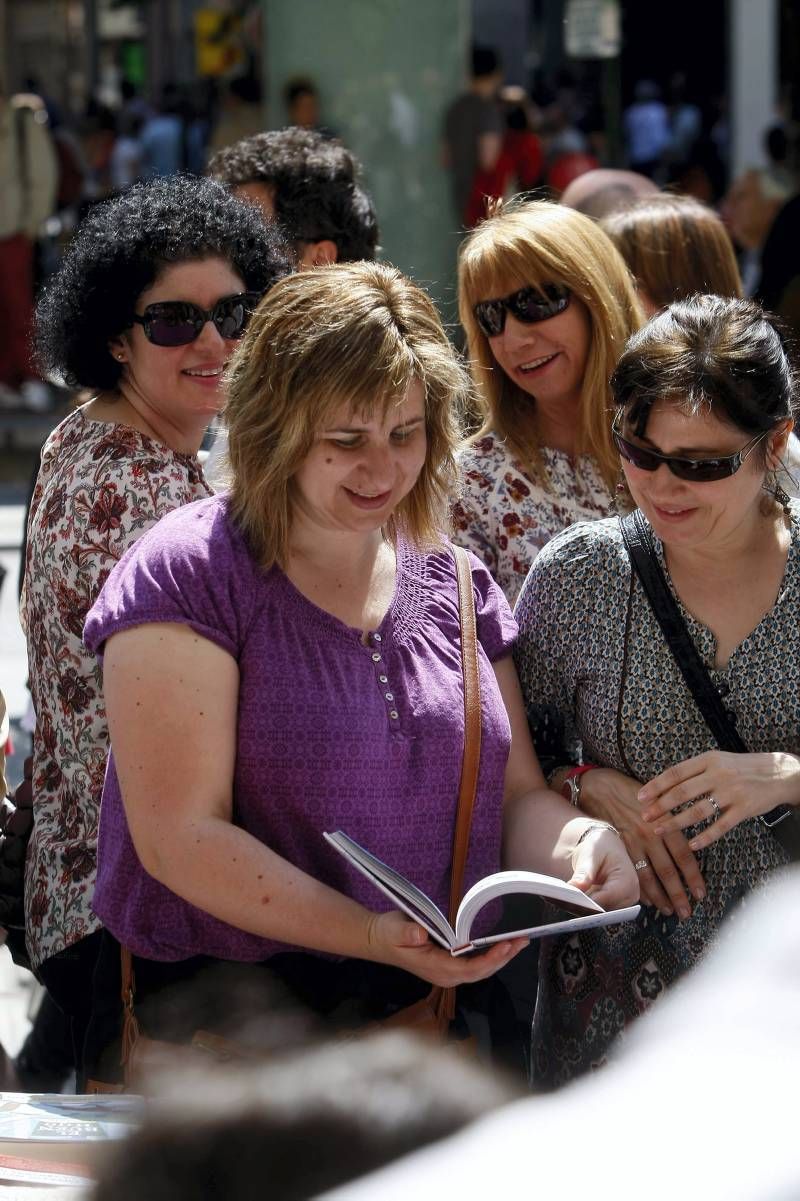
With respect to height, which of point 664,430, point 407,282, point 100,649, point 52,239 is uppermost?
point 407,282

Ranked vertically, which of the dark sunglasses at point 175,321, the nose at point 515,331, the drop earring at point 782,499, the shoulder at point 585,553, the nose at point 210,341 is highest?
the dark sunglasses at point 175,321

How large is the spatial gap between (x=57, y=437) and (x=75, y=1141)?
4.58 ft

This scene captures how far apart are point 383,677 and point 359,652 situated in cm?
5

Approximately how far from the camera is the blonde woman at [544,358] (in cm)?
346

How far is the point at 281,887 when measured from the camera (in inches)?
95.4

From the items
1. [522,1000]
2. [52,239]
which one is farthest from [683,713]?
[52,239]

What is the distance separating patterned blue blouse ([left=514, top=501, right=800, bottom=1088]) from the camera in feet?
9.24

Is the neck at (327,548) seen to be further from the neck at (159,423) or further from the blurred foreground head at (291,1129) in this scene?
the blurred foreground head at (291,1129)

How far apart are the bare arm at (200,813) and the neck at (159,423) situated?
76 cm

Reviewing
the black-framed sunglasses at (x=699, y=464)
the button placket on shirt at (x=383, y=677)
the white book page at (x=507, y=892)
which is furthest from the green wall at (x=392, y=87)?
the white book page at (x=507, y=892)

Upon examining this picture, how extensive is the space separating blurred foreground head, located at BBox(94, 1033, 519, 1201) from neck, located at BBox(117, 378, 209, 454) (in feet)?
4.18

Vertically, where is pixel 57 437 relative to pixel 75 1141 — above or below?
above

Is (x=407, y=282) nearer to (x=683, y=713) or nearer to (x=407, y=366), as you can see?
(x=407, y=366)

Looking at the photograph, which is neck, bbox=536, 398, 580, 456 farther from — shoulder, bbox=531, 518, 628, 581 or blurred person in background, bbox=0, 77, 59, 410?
blurred person in background, bbox=0, 77, 59, 410
